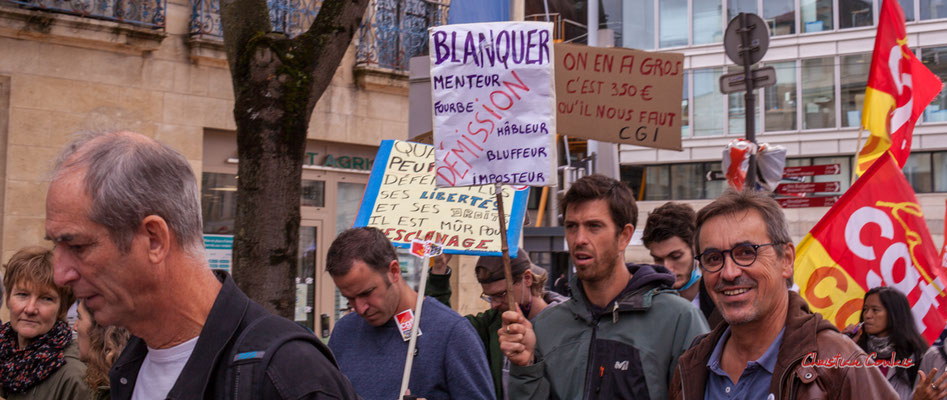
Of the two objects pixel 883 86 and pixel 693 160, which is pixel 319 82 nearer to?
pixel 883 86

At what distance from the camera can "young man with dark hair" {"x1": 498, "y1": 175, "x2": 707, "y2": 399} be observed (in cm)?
370

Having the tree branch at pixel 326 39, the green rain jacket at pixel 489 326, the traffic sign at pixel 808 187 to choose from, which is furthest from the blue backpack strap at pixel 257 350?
the traffic sign at pixel 808 187

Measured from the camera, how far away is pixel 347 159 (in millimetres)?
12656

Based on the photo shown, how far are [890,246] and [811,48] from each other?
28332 mm

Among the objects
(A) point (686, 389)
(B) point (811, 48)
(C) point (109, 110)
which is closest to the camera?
(A) point (686, 389)

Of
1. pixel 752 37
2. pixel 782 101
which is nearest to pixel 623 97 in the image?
pixel 752 37

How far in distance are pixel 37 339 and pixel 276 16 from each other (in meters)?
8.19

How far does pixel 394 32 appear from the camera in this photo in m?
13.2

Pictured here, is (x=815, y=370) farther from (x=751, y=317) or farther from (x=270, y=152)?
(x=270, y=152)

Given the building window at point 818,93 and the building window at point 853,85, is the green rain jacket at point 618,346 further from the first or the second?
the building window at point 818,93

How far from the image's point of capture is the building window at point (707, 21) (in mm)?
33750

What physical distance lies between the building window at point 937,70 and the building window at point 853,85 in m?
1.99

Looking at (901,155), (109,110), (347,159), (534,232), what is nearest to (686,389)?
(901,155)

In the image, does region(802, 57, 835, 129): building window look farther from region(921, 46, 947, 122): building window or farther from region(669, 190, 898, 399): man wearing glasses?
region(669, 190, 898, 399): man wearing glasses
